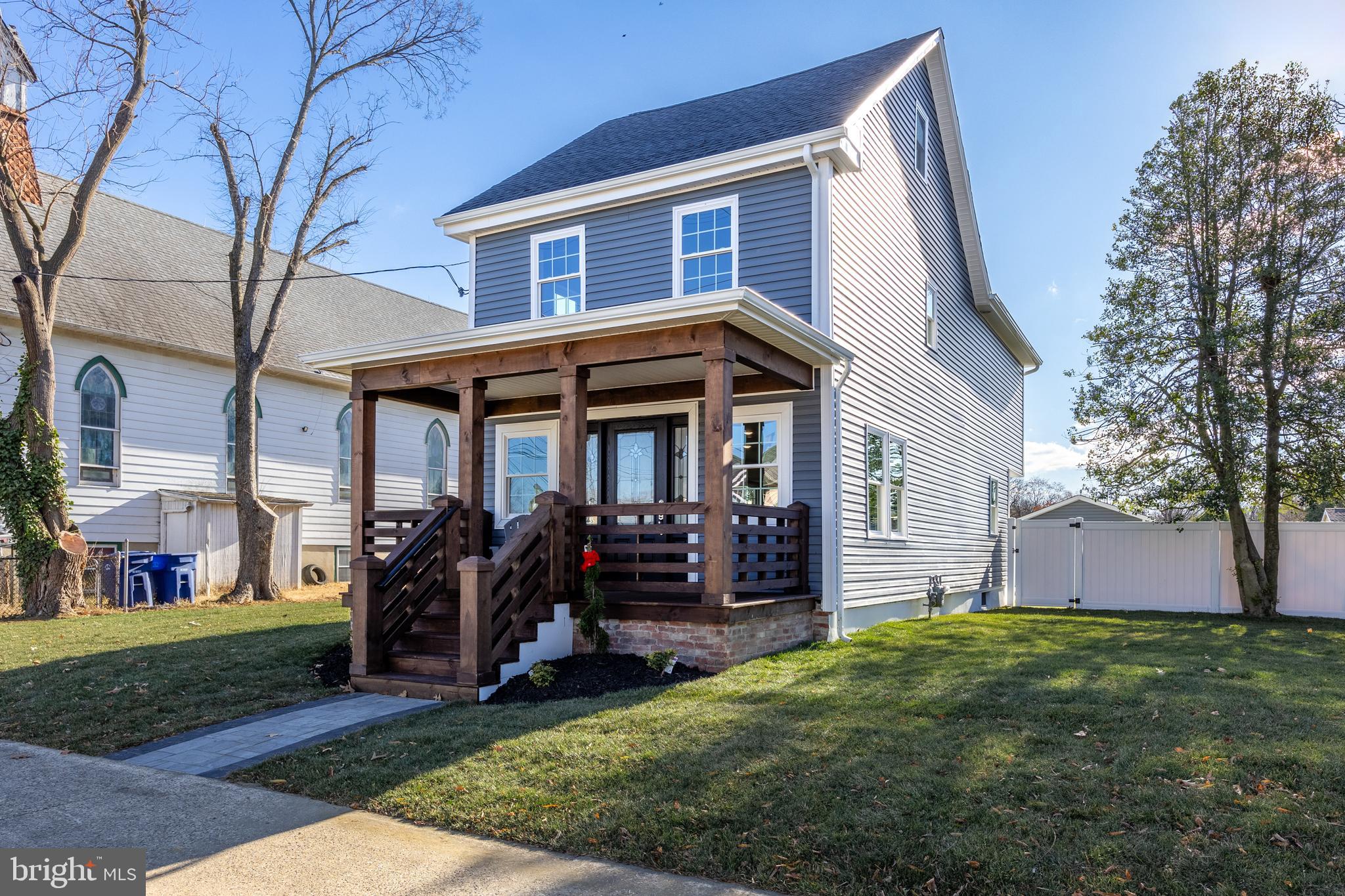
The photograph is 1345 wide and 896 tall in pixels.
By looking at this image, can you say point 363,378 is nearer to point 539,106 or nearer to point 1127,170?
point 539,106

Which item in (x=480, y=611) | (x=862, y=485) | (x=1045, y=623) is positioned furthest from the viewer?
(x=1045, y=623)

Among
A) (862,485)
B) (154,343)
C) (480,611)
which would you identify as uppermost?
(154,343)

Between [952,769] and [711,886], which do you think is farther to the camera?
[952,769]

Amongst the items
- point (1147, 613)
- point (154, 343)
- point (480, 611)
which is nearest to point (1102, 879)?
point (480, 611)

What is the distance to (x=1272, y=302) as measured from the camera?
15008mm

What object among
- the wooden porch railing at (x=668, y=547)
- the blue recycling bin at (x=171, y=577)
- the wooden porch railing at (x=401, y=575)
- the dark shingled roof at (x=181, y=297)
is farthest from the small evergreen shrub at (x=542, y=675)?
the blue recycling bin at (x=171, y=577)

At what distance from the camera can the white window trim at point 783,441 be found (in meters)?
10.9

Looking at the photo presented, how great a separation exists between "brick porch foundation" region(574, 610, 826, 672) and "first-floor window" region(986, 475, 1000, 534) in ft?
36.9

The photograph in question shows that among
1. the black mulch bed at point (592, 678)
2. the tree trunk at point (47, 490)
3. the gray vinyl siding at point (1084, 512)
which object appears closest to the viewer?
the black mulch bed at point (592, 678)

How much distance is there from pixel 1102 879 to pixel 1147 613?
45.1 feet

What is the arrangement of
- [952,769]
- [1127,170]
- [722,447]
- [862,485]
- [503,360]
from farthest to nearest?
1. [1127,170]
2. [862,485]
3. [503,360]
4. [722,447]
5. [952,769]

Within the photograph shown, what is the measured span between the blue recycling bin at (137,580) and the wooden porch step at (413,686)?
9.74 metres

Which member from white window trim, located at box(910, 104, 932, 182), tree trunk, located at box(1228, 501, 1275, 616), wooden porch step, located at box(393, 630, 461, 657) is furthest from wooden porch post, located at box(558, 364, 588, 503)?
tree trunk, located at box(1228, 501, 1275, 616)

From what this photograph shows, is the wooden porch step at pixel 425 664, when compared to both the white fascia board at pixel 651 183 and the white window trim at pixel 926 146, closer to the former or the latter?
the white fascia board at pixel 651 183
